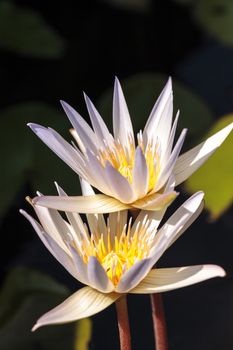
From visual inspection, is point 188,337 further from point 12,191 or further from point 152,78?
point 152,78

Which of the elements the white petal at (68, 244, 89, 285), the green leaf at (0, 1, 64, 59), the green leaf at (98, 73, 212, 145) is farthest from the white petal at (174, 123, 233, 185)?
the green leaf at (0, 1, 64, 59)

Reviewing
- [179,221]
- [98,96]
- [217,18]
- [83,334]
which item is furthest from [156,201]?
[217,18]

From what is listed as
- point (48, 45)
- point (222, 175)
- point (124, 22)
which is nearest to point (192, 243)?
point (222, 175)

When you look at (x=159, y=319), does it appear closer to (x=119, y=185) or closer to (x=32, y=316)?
(x=119, y=185)

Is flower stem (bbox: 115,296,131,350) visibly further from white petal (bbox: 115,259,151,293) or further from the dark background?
the dark background

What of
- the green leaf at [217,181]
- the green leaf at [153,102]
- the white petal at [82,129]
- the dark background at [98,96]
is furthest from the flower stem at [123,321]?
the green leaf at [153,102]

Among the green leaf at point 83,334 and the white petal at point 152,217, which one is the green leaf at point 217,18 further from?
Answer: the white petal at point 152,217
